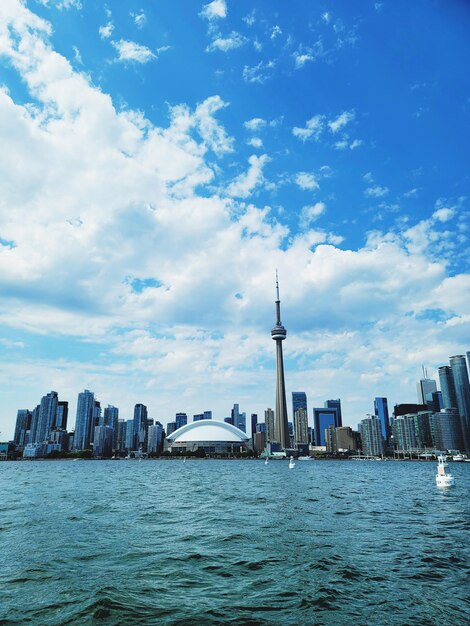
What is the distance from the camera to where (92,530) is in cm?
2672

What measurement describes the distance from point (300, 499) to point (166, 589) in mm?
31745

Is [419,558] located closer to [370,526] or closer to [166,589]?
[370,526]

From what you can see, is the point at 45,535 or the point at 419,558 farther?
the point at 45,535

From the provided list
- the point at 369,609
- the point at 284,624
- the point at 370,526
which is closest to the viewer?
the point at 284,624

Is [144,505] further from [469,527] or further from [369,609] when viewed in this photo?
[369,609]

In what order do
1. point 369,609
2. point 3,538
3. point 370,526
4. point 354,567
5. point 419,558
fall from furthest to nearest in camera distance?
point 370,526
point 3,538
point 419,558
point 354,567
point 369,609

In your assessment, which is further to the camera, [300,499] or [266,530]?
[300,499]

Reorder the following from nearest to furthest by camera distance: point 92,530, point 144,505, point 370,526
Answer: point 92,530 → point 370,526 → point 144,505

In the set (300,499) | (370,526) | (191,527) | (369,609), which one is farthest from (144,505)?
(369,609)

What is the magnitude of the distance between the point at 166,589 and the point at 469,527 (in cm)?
2336

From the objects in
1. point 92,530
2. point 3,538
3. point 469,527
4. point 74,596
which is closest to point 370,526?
point 469,527

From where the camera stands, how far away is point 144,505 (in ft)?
130

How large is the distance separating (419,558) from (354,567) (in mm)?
3924

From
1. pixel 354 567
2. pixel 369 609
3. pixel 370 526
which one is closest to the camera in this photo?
pixel 369 609
